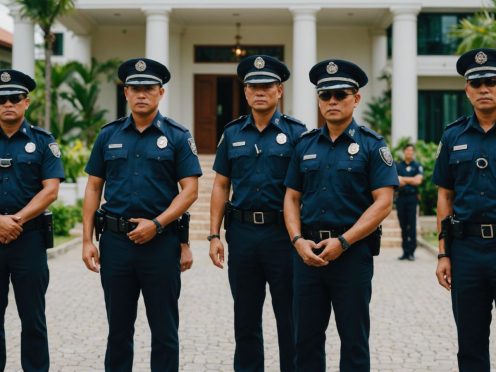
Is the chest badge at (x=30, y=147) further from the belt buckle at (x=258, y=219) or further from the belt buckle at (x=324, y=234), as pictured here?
the belt buckle at (x=324, y=234)

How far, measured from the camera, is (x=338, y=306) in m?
4.77

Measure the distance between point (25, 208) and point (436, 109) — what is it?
77.7ft

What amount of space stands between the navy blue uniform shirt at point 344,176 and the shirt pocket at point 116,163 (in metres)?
1.21

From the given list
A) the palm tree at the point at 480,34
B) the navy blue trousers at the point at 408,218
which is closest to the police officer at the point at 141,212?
the navy blue trousers at the point at 408,218

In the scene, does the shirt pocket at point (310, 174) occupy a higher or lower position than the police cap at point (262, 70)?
lower

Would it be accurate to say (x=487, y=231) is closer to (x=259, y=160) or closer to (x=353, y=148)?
(x=353, y=148)

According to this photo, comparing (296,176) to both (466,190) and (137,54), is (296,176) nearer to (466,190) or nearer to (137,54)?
(466,190)

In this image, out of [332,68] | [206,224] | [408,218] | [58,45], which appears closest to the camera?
[332,68]

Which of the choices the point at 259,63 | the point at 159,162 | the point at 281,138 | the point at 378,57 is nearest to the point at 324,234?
the point at 281,138

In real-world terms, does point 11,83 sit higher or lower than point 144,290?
higher

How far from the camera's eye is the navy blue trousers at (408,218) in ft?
46.0

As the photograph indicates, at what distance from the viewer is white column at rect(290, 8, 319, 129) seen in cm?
2198

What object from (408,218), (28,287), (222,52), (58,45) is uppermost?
(58,45)

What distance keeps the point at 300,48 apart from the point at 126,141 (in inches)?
684
